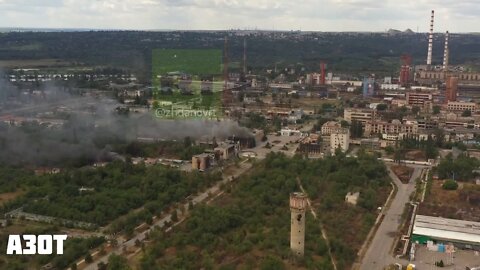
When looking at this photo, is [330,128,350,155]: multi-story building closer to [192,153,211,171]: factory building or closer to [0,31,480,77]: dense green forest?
[192,153,211,171]: factory building

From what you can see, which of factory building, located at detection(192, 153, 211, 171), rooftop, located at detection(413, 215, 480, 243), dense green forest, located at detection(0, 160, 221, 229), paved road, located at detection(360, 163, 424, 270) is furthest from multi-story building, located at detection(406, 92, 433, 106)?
rooftop, located at detection(413, 215, 480, 243)

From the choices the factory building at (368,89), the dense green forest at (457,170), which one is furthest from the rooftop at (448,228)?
the factory building at (368,89)

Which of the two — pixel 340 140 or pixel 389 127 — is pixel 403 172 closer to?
pixel 340 140

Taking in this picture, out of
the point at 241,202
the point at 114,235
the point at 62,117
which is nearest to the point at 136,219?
the point at 114,235

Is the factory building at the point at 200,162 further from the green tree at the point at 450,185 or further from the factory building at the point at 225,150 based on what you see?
the green tree at the point at 450,185

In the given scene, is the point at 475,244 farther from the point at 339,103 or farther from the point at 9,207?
the point at 339,103
